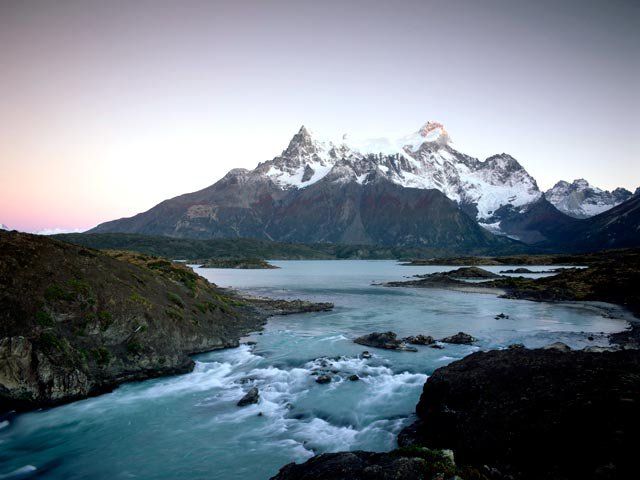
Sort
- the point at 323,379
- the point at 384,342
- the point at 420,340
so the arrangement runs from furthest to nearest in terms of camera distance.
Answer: the point at 420,340, the point at 384,342, the point at 323,379

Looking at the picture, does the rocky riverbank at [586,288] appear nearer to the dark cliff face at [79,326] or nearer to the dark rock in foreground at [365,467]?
the dark rock in foreground at [365,467]

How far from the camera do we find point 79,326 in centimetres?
3762

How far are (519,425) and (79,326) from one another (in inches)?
1479

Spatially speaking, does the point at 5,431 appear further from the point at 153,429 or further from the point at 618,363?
the point at 618,363

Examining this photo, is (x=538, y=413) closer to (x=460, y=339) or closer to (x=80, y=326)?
(x=460, y=339)

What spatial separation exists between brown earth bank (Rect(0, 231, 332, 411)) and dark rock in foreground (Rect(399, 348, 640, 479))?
27.6 metres

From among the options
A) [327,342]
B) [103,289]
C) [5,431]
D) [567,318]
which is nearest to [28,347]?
[5,431]

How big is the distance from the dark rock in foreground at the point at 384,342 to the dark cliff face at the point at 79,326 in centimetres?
1809

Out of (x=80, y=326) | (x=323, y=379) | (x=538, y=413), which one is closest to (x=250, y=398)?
(x=323, y=379)

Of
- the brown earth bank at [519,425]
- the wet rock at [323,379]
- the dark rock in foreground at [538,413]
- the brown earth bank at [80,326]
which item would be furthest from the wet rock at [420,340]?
the brown earth bank at [80,326]

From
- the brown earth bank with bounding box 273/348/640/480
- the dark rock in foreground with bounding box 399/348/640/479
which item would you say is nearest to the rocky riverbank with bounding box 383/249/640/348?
the dark rock in foreground with bounding box 399/348/640/479

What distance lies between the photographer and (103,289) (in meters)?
43.0

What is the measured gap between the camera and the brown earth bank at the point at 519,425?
15347 mm

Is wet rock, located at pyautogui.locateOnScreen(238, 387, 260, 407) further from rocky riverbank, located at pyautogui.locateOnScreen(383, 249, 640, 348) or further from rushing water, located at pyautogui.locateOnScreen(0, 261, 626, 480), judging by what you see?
rocky riverbank, located at pyautogui.locateOnScreen(383, 249, 640, 348)
